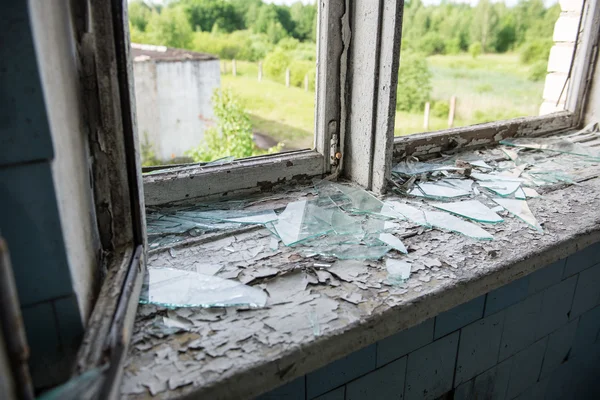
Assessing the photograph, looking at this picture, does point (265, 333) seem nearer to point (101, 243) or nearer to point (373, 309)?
point (373, 309)

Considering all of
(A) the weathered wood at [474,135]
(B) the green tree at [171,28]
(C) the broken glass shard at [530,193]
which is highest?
(B) the green tree at [171,28]

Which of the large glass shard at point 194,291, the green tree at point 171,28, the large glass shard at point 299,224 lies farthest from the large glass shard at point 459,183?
the green tree at point 171,28

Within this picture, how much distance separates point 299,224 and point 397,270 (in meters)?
0.27

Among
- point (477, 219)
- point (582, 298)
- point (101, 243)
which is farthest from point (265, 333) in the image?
point (582, 298)

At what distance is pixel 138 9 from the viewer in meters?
2.66

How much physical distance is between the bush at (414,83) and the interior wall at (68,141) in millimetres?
5008

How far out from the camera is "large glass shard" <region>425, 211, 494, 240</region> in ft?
3.33

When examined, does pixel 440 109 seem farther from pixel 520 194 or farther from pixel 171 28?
pixel 520 194

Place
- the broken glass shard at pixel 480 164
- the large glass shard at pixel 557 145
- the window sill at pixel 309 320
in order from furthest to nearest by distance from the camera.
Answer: the large glass shard at pixel 557 145 → the broken glass shard at pixel 480 164 → the window sill at pixel 309 320

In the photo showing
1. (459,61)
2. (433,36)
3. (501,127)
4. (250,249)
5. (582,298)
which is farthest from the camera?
(459,61)

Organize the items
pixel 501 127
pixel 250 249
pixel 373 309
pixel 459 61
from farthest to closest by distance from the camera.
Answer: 1. pixel 459 61
2. pixel 501 127
3. pixel 250 249
4. pixel 373 309

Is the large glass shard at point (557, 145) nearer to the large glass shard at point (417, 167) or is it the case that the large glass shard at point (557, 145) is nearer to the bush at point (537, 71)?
the large glass shard at point (417, 167)

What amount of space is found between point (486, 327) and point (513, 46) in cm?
674

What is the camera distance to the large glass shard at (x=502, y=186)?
4.10 ft
